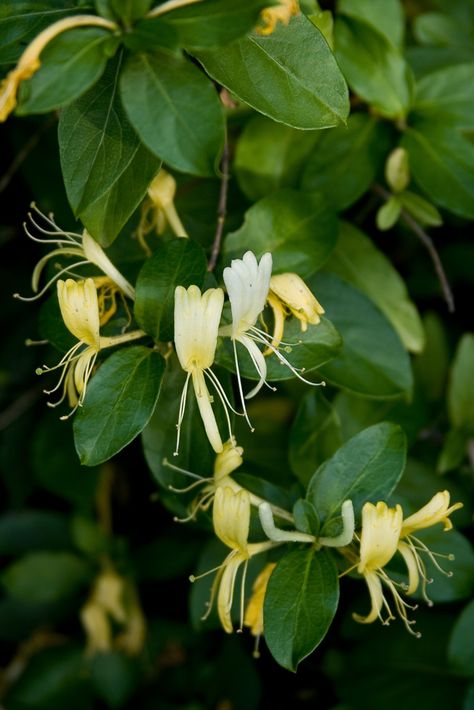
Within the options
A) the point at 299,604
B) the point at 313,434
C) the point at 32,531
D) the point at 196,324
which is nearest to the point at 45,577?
the point at 32,531

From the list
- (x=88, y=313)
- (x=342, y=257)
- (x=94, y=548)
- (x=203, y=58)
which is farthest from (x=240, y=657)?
(x=203, y=58)

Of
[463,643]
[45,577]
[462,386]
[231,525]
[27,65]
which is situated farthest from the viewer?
[45,577]

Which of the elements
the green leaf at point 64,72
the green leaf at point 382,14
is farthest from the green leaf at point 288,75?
the green leaf at point 382,14

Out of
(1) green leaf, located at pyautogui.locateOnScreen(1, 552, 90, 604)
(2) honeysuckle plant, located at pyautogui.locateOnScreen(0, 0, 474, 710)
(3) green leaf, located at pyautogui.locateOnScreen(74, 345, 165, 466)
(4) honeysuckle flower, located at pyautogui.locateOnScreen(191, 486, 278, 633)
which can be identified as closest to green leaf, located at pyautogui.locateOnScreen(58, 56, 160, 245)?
(2) honeysuckle plant, located at pyautogui.locateOnScreen(0, 0, 474, 710)

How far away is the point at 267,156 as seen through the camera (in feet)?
3.31

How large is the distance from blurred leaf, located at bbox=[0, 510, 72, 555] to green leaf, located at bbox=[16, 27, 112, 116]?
0.91 metres

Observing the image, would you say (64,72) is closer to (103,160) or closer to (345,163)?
(103,160)

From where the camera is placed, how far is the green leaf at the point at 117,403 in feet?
2.26

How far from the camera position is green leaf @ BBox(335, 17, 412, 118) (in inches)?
39.0

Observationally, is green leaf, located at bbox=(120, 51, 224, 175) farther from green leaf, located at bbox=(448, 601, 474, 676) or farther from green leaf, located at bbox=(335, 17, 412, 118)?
green leaf, located at bbox=(448, 601, 474, 676)

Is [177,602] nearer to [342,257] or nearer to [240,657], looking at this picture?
[240,657]

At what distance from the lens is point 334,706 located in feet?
4.22

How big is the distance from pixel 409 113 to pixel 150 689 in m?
0.95

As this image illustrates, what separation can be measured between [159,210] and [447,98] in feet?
1.35
